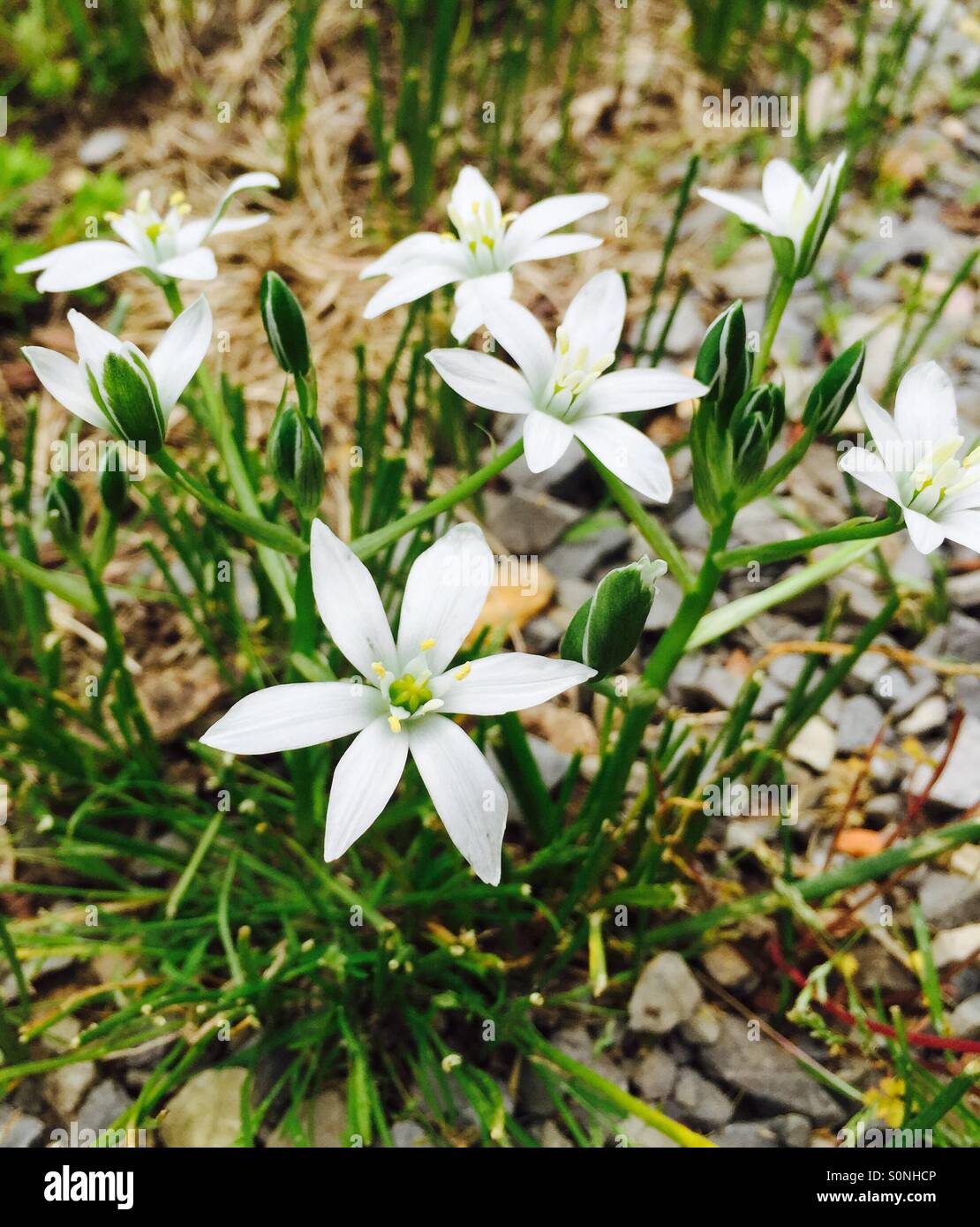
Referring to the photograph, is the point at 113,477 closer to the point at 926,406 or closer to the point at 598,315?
the point at 598,315

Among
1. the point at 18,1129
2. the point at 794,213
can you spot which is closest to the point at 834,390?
the point at 794,213

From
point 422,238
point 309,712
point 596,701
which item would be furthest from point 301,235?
point 309,712

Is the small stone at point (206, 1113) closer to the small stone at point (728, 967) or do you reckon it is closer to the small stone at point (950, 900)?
the small stone at point (728, 967)

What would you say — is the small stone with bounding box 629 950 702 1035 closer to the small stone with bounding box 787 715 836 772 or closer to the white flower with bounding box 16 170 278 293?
the small stone with bounding box 787 715 836 772

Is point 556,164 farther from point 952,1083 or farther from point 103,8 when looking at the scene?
point 952,1083

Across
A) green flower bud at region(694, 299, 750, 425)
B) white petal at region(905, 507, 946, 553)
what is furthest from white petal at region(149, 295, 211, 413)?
white petal at region(905, 507, 946, 553)

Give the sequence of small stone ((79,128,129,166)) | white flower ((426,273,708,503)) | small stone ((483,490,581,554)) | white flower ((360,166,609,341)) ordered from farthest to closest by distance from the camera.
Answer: small stone ((79,128,129,166)) → small stone ((483,490,581,554)) → white flower ((360,166,609,341)) → white flower ((426,273,708,503))
